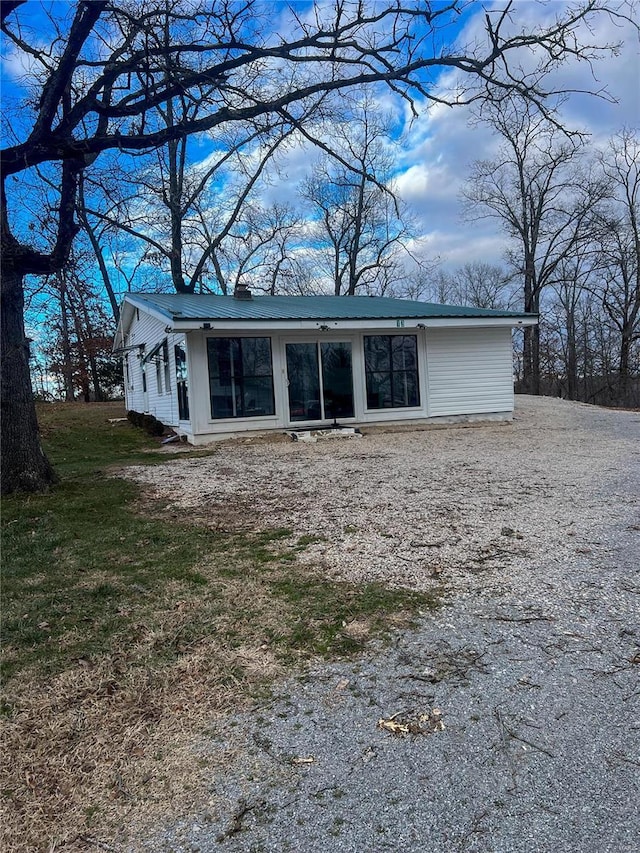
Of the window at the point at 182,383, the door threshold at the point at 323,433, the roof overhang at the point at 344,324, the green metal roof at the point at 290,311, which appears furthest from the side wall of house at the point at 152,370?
the door threshold at the point at 323,433

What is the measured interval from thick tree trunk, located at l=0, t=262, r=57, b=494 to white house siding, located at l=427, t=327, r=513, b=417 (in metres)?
8.85

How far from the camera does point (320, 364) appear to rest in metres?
11.8

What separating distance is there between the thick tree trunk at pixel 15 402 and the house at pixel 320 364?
141 inches

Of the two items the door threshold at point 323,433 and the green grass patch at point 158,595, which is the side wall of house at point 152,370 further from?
the green grass patch at point 158,595

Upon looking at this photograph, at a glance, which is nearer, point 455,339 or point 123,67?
point 123,67

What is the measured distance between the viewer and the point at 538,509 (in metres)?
5.11

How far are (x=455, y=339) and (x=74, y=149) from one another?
9.36 metres

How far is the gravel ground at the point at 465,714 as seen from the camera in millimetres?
1578

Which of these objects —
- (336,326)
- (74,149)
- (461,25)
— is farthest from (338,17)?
(336,326)

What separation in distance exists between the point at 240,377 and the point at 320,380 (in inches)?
71.8

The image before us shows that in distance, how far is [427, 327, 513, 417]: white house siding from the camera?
12.8 metres

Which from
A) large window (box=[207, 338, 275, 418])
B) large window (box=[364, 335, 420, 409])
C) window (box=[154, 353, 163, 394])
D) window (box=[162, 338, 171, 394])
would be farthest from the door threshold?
window (box=[154, 353, 163, 394])

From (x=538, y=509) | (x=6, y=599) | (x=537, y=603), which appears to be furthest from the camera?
(x=538, y=509)

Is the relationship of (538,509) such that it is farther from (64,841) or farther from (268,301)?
(268,301)
